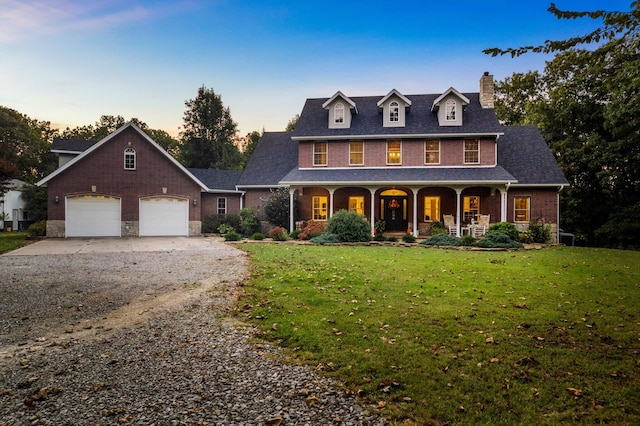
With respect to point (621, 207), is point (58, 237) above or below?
below

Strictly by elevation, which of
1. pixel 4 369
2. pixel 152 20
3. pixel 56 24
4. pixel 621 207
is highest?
pixel 152 20

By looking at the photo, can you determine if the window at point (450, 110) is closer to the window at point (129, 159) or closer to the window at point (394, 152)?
the window at point (394, 152)

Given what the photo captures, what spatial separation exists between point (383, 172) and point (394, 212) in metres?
3.05

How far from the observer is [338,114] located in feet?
76.4

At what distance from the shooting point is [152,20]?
18.0m

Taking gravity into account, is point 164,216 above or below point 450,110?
below

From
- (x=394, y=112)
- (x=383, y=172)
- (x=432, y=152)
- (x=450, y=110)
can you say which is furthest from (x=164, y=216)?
(x=450, y=110)

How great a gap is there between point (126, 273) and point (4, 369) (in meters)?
6.15

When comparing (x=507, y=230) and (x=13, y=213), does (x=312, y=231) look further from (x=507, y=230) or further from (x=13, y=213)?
(x=13, y=213)

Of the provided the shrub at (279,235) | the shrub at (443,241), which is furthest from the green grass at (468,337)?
the shrub at (279,235)

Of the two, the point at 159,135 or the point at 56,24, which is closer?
the point at 56,24

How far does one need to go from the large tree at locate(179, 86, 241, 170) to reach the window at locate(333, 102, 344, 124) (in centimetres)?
2406

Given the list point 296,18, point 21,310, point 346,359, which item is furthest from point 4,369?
point 296,18

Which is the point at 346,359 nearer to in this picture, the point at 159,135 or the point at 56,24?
the point at 56,24
